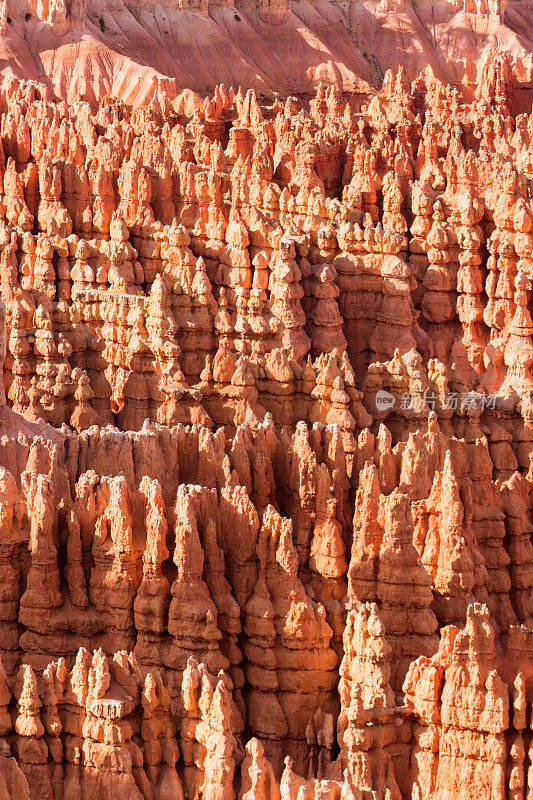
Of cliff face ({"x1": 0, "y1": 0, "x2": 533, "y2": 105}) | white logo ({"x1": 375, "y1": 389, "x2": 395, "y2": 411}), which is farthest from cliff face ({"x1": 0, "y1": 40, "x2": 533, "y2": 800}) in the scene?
cliff face ({"x1": 0, "y1": 0, "x2": 533, "y2": 105})

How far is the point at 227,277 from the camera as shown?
45.7 m

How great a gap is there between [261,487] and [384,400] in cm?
692

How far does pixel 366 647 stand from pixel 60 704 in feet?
13.3

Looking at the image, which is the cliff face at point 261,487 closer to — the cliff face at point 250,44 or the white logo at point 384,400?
the white logo at point 384,400

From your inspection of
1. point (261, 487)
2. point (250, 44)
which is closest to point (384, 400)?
point (261, 487)

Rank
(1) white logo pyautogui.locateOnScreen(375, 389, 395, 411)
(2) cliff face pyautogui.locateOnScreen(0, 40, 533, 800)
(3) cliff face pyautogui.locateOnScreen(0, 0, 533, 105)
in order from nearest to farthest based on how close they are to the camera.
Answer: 1. (2) cliff face pyautogui.locateOnScreen(0, 40, 533, 800)
2. (1) white logo pyautogui.locateOnScreen(375, 389, 395, 411)
3. (3) cliff face pyautogui.locateOnScreen(0, 0, 533, 105)

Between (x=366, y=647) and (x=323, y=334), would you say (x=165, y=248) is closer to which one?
(x=323, y=334)

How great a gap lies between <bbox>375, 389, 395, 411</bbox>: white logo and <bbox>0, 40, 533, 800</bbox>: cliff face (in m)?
0.04

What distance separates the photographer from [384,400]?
36.5m

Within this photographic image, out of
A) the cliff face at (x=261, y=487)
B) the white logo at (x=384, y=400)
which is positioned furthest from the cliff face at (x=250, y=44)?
the white logo at (x=384, y=400)

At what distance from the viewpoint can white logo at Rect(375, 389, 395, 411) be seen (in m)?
36.3

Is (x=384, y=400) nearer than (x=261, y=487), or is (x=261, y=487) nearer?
(x=261, y=487)

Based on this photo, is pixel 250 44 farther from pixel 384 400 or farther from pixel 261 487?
pixel 261 487

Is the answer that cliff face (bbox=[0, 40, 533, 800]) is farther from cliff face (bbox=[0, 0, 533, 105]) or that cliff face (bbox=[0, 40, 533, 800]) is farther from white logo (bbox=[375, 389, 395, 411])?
cliff face (bbox=[0, 0, 533, 105])
